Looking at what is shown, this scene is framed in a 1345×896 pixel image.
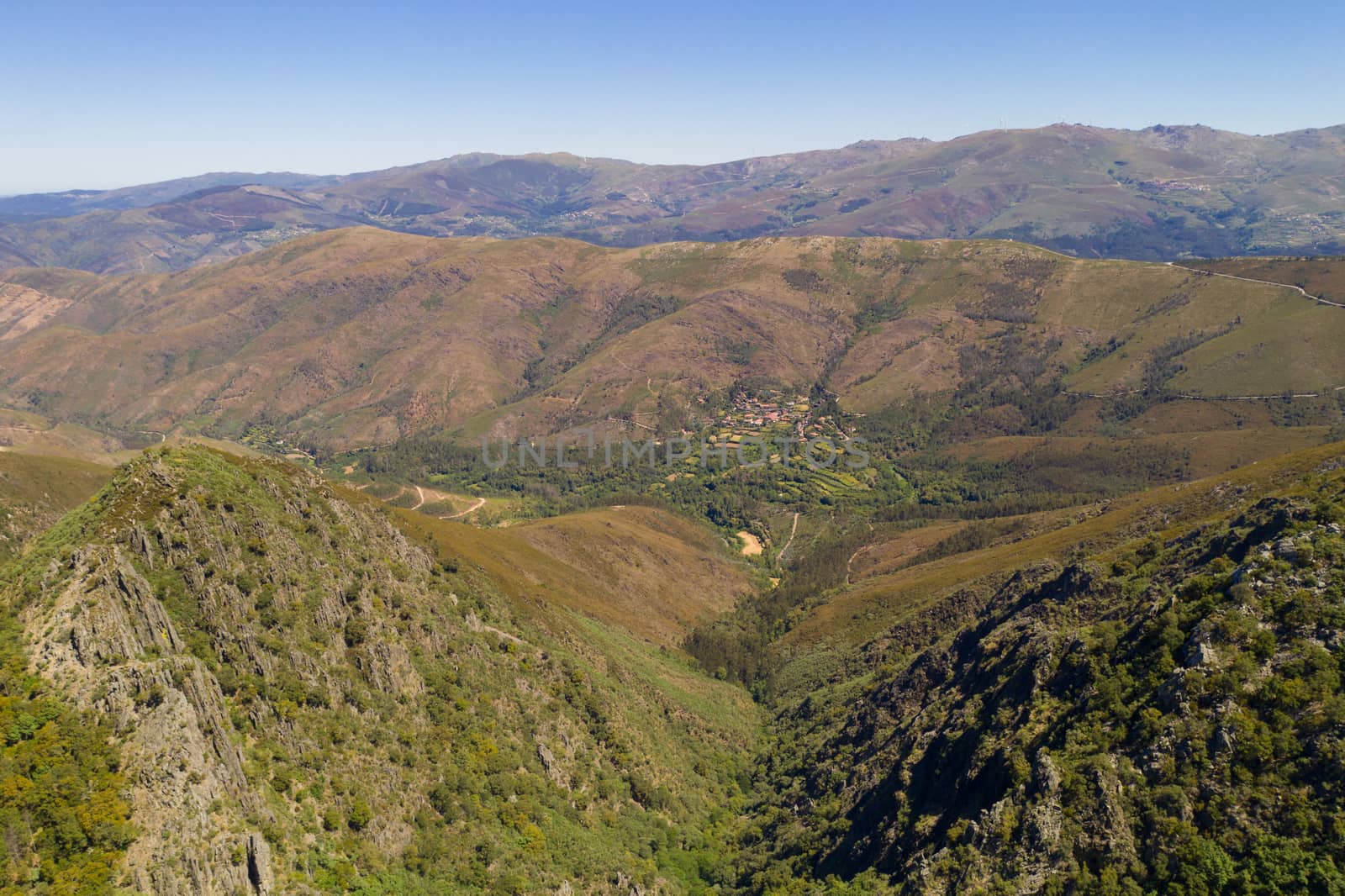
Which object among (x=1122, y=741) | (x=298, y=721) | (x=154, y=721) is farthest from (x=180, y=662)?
(x=1122, y=741)

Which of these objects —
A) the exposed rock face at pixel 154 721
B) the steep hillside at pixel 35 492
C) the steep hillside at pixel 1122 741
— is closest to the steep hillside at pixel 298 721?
the exposed rock face at pixel 154 721

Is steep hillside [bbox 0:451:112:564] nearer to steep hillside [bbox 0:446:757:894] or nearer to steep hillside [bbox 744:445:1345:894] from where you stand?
steep hillside [bbox 0:446:757:894]

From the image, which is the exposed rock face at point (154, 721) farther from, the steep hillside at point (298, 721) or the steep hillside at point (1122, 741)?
the steep hillside at point (1122, 741)

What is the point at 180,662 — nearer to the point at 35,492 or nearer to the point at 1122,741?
the point at 1122,741

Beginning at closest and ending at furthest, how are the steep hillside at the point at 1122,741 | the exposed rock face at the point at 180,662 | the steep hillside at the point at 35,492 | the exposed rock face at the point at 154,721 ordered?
the exposed rock face at the point at 154,721
the exposed rock face at the point at 180,662
the steep hillside at the point at 1122,741
the steep hillside at the point at 35,492

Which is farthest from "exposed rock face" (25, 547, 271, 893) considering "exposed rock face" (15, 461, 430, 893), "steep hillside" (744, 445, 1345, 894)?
"steep hillside" (744, 445, 1345, 894)

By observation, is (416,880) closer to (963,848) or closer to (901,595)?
(963,848)
